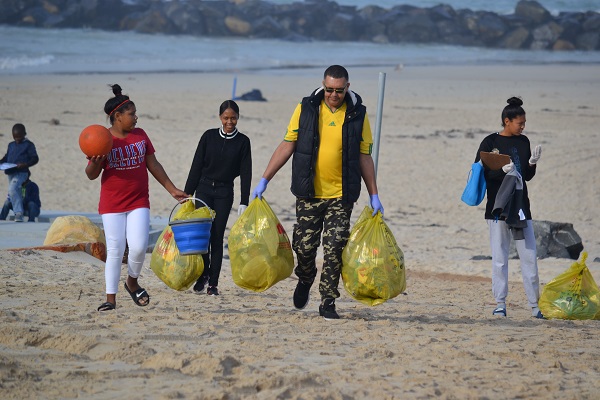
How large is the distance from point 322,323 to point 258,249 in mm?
633

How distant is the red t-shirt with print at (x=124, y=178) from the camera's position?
641 cm

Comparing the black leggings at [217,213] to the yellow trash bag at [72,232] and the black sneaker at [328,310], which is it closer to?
the black sneaker at [328,310]

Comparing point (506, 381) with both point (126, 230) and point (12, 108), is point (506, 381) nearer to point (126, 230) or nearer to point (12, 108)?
point (126, 230)

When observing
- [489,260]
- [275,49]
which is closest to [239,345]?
[489,260]

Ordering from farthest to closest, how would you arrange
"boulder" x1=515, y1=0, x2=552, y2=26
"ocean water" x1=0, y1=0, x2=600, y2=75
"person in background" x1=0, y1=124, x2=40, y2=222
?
"boulder" x1=515, y1=0, x2=552, y2=26
"ocean water" x1=0, y1=0, x2=600, y2=75
"person in background" x1=0, y1=124, x2=40, y2=222

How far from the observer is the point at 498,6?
69500 millimetres

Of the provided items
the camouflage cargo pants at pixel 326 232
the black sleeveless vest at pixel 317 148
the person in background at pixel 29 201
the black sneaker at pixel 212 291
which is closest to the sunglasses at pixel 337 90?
the black sleeveless vest at pixel 317 148

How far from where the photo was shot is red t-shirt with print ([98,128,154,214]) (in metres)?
6.41

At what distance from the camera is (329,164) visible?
643 centimetres

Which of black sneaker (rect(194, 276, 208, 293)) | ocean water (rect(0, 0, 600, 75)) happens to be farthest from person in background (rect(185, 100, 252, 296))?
ocean water (rect(0, 0, 600, 75))

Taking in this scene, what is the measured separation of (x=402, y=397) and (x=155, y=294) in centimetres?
329

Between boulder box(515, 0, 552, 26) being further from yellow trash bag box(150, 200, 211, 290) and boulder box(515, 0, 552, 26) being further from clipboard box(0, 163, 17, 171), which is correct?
yellow trash bag box(150, 200, 211, 290)

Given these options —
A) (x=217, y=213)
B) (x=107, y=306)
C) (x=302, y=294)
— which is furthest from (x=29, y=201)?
(x=302, y=294)

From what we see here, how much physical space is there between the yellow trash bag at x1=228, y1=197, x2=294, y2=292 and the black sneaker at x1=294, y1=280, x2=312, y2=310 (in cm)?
25
